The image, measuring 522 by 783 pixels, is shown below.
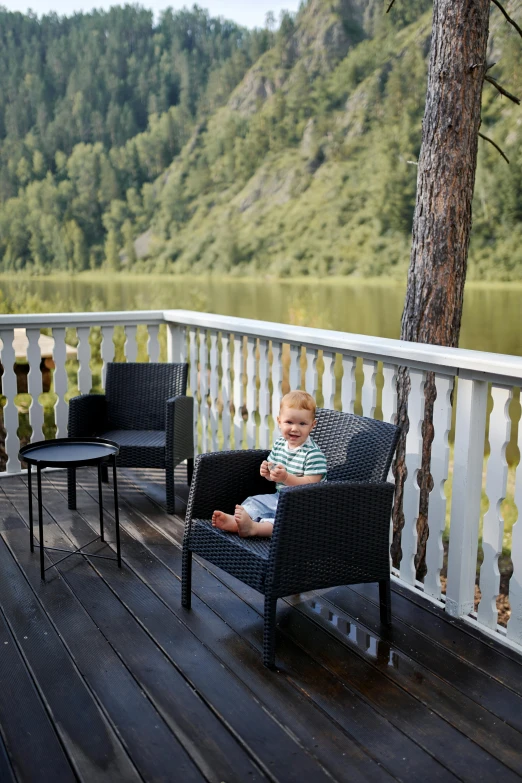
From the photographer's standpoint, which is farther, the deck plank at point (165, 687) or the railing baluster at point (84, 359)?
the railing baluster at point (84, 359)

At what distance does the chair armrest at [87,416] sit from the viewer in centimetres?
409

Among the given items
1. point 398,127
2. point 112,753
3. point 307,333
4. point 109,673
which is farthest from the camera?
Result: point 398,127

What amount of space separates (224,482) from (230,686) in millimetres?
794

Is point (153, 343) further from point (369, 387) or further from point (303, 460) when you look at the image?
point (303, 460)

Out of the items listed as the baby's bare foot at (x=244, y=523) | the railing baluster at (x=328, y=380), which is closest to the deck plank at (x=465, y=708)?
the baby's bare foot at (x=244, y=523)

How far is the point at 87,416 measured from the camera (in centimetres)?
418

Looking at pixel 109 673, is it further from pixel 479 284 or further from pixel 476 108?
pixel 479 284

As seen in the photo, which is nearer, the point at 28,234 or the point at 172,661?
the point at 172,661

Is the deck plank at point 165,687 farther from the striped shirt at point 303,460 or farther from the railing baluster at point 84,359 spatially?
the railing baluster at point 84,359

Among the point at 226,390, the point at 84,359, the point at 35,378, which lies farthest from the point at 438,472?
the point at 35,378

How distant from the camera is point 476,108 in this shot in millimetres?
4320

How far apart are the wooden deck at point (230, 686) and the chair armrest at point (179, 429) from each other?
87 centimetres

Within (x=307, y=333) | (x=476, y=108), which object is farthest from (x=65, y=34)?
(x=307, y=333)

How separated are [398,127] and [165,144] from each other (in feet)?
14.5
